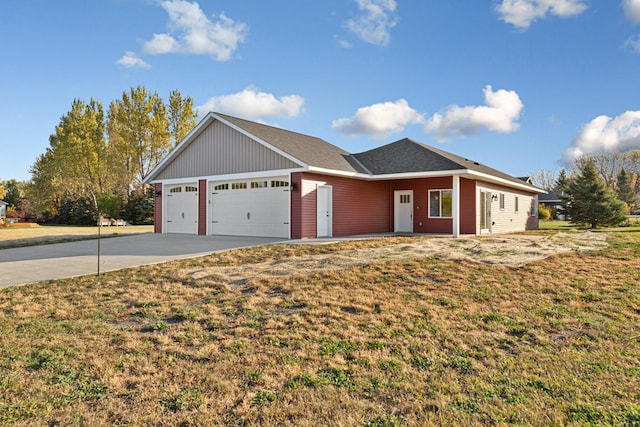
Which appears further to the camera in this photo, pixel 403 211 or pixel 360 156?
pixel 360 156

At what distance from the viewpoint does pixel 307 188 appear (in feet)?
47.9

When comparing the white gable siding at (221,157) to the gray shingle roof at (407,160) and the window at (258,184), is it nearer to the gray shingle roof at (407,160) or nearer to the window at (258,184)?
the window at (258,184)

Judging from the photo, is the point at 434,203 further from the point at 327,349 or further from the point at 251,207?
the point at 327,349

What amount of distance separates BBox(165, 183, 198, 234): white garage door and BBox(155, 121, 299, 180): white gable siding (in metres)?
0.63

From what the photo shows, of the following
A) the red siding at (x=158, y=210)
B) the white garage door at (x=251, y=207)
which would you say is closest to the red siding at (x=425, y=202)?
the white garage door at (x=251, y=207)

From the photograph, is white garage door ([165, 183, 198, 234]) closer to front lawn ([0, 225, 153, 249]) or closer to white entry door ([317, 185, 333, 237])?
front lawn ([0, 225, 153, 249])

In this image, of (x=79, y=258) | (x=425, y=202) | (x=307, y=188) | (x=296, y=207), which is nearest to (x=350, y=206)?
(x=307, y=188)

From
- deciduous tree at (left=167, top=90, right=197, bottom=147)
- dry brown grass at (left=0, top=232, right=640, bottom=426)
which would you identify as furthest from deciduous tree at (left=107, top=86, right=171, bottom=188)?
dry brown grass at (left=0, top=232, right=640, bottom=426)

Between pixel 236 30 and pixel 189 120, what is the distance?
89.6 ft

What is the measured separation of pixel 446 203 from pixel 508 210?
19.5 ft

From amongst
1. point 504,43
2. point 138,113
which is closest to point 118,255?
point 504,43

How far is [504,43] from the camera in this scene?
15359 mm

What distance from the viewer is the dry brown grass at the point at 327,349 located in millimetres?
2961

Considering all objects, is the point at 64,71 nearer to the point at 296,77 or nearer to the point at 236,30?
the point at 236,30
